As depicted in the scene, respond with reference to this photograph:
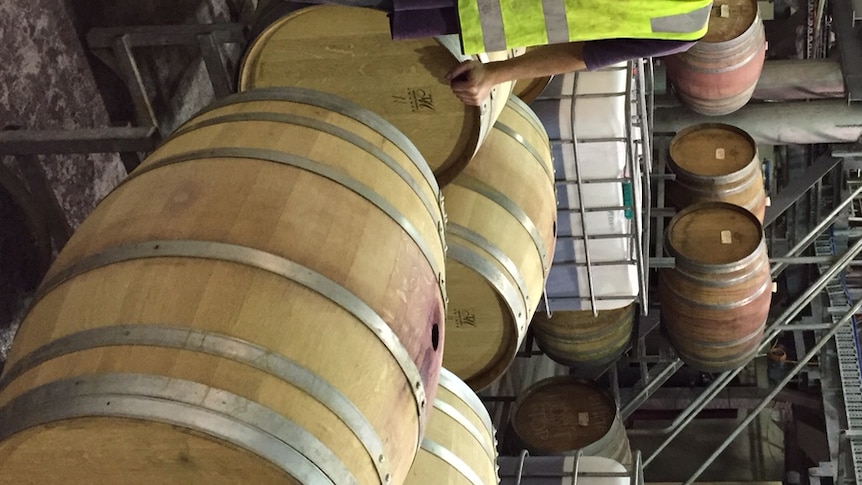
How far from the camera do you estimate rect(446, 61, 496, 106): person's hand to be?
7.00 feet

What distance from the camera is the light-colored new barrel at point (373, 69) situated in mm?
2273

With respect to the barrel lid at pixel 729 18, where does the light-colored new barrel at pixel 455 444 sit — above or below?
below

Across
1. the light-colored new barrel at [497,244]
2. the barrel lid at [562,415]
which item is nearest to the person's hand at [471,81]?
the light-colored new barrel at [497,244]

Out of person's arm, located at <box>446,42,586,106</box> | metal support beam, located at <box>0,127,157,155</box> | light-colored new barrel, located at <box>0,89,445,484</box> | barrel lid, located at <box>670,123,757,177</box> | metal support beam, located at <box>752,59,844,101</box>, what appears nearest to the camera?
light-colored new barrel, located at <box>0,89,445,484</box>

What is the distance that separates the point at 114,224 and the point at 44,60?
5.08ft

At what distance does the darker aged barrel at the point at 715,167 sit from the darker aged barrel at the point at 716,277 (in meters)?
0.37

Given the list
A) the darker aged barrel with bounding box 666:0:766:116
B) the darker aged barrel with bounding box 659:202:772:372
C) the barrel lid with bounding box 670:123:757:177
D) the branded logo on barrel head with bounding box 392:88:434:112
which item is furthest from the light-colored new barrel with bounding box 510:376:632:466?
the branded logo on barrel head with bounding box 392:88:434:112

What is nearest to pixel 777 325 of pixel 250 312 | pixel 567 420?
pixel 567 420

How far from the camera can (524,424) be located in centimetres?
511

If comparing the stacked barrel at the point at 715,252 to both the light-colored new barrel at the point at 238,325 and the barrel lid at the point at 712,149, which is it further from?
the light-colored new barrel at the point at 238,325

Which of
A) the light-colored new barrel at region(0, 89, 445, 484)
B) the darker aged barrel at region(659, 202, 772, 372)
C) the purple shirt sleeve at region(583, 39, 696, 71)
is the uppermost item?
the darker aged barrel at region(659, 202, 772, 372)

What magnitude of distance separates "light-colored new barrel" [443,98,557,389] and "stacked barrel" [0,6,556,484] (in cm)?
57

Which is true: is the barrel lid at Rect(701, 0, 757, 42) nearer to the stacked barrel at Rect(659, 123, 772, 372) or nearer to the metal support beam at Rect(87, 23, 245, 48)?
the stacked barrel at Rect(659, 123, 772, 372)

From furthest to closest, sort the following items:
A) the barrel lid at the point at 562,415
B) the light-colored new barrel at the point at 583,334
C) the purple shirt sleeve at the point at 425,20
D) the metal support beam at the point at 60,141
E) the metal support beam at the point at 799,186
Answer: the metal support beam at the point at 799,186
the light-colored new barrel at the point at 583,334
the barrel lid at the point at 562,415
the metal support beam at the point at 60,141
the purple shirt sleeve at the point at 425,20
